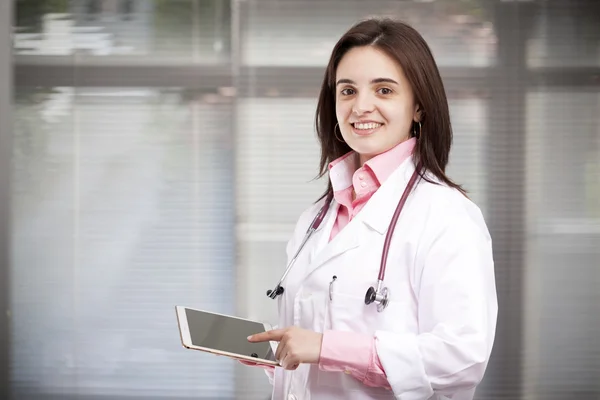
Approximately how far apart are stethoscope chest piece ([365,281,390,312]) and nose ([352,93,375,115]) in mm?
334

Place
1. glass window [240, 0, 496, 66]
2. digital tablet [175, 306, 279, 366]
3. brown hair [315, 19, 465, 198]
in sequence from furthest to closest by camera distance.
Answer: glass window [240, 0, 496, 66] → brown hair [315, 19, 465, 198] → digital tablet [175, 306, 279, 366]

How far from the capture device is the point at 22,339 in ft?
10.6

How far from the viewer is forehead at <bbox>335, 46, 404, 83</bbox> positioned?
1288mm

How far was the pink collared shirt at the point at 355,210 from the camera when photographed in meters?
1.15

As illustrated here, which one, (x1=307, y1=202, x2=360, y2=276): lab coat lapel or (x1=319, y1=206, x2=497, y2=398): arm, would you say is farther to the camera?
(x1=307, y1=202, x2=360, y2=276): lab coat lapel

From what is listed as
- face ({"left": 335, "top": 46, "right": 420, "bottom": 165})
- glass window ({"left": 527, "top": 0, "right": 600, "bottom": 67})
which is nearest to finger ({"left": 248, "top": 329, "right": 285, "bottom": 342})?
face ({"left": 335, "top": 46, "right": 420, "bottom": 165})

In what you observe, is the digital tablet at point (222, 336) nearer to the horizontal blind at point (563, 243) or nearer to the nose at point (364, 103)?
the nose at point (364, 103)

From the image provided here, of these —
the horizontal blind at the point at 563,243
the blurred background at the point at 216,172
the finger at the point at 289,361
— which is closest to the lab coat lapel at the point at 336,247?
the finger at the point at 289,361

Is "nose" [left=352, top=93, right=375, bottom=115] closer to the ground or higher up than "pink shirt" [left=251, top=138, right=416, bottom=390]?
higher up

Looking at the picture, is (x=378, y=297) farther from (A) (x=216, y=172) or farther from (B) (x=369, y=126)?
(A) (x=216, y=172)

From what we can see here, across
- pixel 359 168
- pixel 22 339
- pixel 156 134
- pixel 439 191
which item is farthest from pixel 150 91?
pixel 439 191

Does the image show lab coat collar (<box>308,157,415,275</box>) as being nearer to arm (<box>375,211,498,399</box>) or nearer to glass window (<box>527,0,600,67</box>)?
arm (<box>375,211,498,399</box>)

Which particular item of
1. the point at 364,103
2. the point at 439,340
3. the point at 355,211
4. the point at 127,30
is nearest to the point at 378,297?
the point at 439,340

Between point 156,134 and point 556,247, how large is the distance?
6.50 feet
